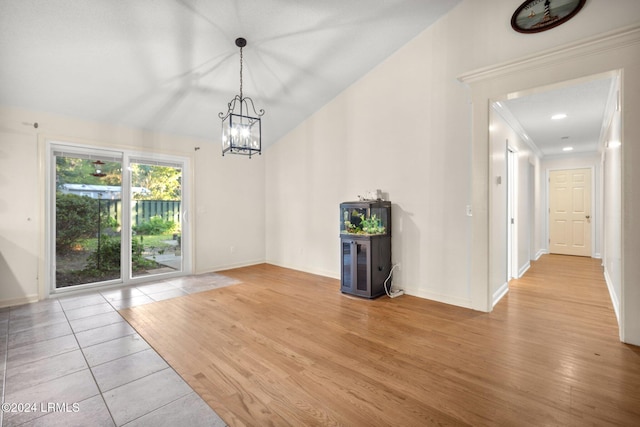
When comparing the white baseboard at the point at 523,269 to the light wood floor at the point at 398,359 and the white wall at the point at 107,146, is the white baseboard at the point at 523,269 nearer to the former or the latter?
the light wood floor at the point at 398,359

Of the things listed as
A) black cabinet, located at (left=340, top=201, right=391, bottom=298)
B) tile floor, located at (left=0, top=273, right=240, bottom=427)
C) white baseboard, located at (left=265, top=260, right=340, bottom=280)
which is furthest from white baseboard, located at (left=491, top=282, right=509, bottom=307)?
tile floor, located at (left=0, top=273, right=240, bottom=427)

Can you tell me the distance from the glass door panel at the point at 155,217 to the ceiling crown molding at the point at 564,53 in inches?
178

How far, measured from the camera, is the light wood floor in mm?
1726

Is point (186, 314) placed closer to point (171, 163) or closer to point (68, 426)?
point (68, 426)

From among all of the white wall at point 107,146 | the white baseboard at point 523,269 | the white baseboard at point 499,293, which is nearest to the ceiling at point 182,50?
the white wall at point 107,146

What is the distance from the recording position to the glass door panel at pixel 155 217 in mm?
4746

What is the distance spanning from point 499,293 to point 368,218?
1.88 m

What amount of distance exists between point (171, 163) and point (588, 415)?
5604 mm

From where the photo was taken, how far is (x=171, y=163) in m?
5.12

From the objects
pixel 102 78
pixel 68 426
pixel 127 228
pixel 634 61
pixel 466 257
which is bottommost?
pixel 68 426

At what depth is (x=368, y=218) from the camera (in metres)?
3.93

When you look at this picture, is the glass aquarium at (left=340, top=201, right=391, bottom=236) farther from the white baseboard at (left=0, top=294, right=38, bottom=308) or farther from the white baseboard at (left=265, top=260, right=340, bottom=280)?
the white baseboard at (left=0, top=294, right=38, bottom=308)

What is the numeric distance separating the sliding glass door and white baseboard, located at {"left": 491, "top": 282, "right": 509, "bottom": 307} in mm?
4711

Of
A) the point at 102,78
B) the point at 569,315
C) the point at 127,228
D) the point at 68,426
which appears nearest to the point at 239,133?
the point at 102,78
